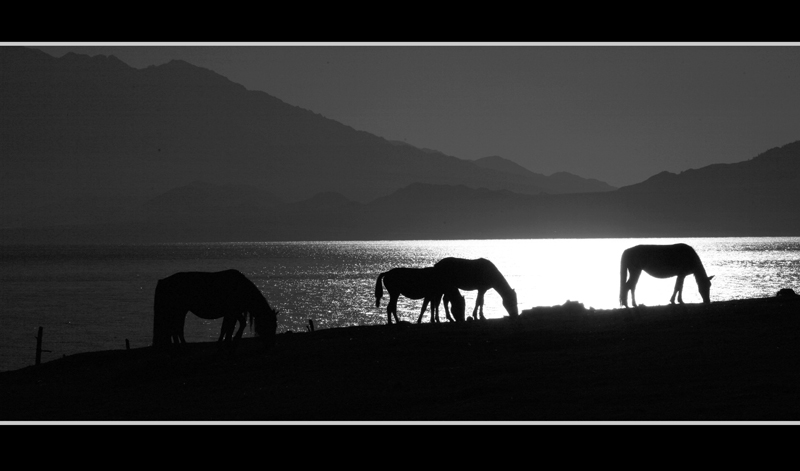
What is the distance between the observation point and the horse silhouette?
91.7ft

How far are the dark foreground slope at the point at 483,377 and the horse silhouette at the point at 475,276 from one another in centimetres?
363

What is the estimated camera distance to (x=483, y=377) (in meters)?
16.4

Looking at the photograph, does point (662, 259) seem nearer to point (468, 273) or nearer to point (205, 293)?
point (468, 273)

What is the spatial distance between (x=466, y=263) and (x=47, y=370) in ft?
50.3

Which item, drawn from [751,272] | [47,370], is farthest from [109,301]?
[751,272]

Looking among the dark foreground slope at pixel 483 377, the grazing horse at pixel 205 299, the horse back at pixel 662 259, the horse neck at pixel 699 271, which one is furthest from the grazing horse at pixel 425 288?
the horse neck at pixel 699 271

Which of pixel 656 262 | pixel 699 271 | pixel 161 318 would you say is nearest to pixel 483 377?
pixel 161 318

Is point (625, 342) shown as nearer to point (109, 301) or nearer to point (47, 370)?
point (47, 370)

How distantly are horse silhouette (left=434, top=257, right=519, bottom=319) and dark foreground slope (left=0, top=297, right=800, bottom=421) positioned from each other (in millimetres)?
3628

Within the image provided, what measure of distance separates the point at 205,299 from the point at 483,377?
28.7 ft

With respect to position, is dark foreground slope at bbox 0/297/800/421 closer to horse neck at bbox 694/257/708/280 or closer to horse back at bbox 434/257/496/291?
horse neck at bbox 694/257/708/280

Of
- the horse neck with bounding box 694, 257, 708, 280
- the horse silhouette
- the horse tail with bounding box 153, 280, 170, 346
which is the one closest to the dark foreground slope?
the horse tail with bounding box 153, 280, 170, 346

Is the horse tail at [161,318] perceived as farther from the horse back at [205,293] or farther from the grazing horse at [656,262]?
the grazing horse at [656,262]

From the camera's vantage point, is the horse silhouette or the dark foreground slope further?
the horse silhouette
